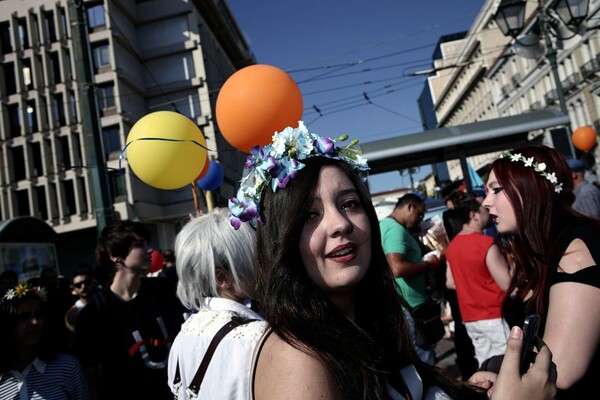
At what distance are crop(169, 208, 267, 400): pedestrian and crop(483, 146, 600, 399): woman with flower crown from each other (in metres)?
1.16

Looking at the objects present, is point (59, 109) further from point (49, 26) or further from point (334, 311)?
point (334, 311)

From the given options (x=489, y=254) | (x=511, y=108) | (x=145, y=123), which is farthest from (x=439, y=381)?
(x=511, y=108)

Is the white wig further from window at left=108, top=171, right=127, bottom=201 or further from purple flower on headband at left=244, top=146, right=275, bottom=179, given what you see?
window at left=108, top=171, right=127, bottom=201

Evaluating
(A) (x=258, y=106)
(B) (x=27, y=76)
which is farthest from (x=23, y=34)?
(A) (x=258, y=106)

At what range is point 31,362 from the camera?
9.82 ft

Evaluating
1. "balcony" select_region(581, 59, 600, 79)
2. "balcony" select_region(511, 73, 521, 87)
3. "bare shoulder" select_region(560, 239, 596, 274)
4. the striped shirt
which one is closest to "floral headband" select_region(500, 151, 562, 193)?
"bare shoulder" select_region(560, 239, 596, 274)

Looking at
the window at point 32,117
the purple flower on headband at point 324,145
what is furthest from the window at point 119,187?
the purple flower on headband at point 324,145

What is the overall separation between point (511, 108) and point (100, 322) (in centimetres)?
5163

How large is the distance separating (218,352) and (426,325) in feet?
10.4

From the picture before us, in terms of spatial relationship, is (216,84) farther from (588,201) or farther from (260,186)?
(260,186)

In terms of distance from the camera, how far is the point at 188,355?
81.5 inches

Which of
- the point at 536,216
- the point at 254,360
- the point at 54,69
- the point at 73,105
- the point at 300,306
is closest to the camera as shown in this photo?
the point at 254,360

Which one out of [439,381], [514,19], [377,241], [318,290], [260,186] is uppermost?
[514,19]

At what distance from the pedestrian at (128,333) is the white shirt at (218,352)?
74 cm
